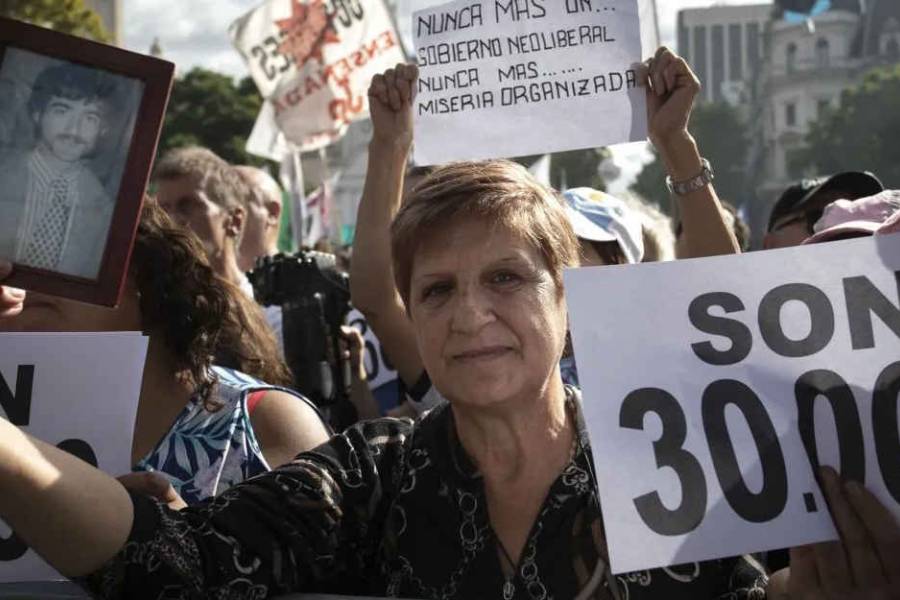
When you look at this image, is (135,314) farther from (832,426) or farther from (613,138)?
(832,426)

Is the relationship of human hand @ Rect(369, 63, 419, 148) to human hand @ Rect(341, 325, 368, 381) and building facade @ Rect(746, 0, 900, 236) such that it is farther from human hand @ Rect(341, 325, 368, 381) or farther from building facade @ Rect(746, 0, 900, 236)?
building facade @ Rect(746, 0, 900, 236)

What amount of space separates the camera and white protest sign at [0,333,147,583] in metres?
2.37

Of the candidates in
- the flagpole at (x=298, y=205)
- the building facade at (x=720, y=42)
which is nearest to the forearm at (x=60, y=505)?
the flagpole at (x=298, y=205)

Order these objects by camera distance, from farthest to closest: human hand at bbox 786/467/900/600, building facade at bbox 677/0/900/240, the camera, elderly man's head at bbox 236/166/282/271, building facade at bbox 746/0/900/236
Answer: building facade at bbox 746/0/900/236 < building facade at bbox 677/0/900/240 < elderly man's head at bbox 236/166/282/271 < the camera < human hand at bbox 786/467/900/600

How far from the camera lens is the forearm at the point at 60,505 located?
2.16 meters

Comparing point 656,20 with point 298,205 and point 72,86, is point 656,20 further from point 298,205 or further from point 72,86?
point 298,205

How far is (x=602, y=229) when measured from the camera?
3.84m

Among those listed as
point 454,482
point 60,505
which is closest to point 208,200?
point 454,482

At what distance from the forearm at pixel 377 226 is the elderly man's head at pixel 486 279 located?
964 mm

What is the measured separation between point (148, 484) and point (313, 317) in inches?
103

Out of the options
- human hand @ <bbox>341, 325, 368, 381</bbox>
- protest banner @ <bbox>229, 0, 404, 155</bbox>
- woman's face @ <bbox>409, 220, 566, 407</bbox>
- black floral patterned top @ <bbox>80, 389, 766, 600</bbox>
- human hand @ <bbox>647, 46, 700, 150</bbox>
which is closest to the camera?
black floral patterned top @ <bbox>80, 389, 766, 600</bbox>

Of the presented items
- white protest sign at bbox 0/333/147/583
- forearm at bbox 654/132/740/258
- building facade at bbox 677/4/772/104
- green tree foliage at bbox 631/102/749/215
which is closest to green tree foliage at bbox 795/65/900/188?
green tree foliage at bbox 631/102/749/215

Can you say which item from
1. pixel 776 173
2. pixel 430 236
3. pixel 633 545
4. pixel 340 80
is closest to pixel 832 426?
pixel 633 545

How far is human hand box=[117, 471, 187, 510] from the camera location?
2.52 meters
